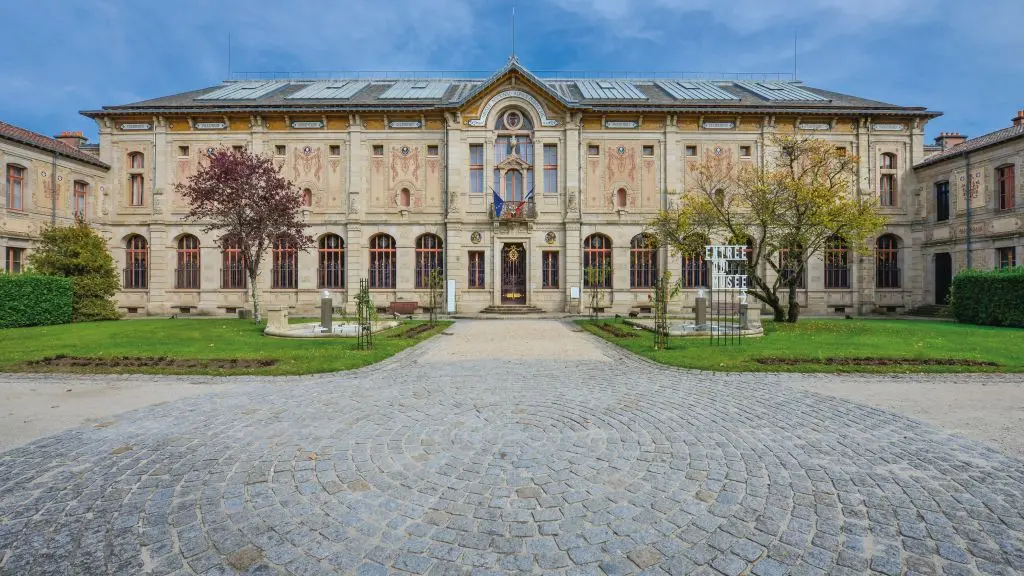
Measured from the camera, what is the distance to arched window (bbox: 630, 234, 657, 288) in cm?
2627

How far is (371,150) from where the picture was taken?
26219 millimetres

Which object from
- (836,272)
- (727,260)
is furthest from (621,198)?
(836,272)

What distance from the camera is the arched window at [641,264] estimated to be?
26.3 m

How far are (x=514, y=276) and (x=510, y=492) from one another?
2282cm

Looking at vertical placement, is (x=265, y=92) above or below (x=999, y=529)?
above

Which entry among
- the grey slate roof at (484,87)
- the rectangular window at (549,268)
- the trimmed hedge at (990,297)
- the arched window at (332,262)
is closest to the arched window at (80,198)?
the grey slate roof at (484,87)

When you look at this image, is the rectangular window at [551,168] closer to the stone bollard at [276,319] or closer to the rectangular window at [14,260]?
the stone bollard at [276,319]

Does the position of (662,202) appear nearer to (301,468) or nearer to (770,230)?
(770,230)

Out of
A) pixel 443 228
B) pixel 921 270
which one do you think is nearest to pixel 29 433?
pixel 443 228

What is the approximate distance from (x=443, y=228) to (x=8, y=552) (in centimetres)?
2390

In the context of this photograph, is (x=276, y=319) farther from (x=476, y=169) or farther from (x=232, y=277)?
(x=476, y=169)

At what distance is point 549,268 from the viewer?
26125 millimetres

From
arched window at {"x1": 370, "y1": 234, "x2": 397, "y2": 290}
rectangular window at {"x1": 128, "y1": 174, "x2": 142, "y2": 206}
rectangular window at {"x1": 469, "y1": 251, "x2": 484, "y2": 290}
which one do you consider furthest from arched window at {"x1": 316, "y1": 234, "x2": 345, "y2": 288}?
rectangular window at {"x1": 128, "y1": 174, "x2": 142, "y2": 206}

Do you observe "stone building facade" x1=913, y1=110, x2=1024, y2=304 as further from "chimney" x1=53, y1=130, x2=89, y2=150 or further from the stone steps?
"chimney" x1=53, y1=130, x2=89, y2=150
